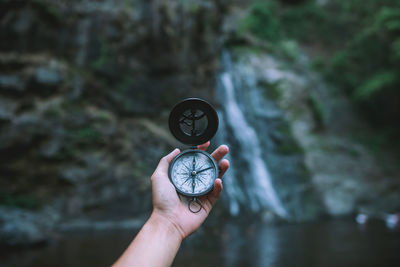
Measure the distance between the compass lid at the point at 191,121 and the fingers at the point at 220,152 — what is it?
12 cm

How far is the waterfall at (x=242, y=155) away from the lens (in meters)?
11.1

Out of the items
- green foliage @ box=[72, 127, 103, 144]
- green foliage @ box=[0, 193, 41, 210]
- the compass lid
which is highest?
green foliage @ box=[72, 127, 103, 144]

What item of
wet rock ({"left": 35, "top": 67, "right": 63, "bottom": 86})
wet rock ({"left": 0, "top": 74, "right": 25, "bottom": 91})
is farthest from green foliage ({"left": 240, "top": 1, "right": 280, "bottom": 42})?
wet rock ({"left": 0, "top": 74, "right": 25, "bottom": 91})

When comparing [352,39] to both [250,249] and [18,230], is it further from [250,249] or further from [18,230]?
[18,230]

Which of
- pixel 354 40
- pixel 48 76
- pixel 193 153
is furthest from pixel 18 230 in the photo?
pixel 354 40

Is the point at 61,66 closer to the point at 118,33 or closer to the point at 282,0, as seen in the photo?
the point at 118,33

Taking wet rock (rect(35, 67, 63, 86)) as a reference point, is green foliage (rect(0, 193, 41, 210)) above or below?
below

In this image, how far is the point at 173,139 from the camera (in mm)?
11633

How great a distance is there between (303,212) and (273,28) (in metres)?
13.6

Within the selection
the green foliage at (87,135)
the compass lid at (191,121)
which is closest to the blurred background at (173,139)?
the green foliage at (87,135)

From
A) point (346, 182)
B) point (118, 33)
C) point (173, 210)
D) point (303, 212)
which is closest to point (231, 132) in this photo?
point (303, 212)

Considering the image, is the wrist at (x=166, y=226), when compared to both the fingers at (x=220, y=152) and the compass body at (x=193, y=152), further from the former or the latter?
the fingers at (x=220, y=152)

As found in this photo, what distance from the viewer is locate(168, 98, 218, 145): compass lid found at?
8.43 feet

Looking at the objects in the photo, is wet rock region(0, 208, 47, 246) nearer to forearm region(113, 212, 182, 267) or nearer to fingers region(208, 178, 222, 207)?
fingers region(208, 178, 222, 207)
